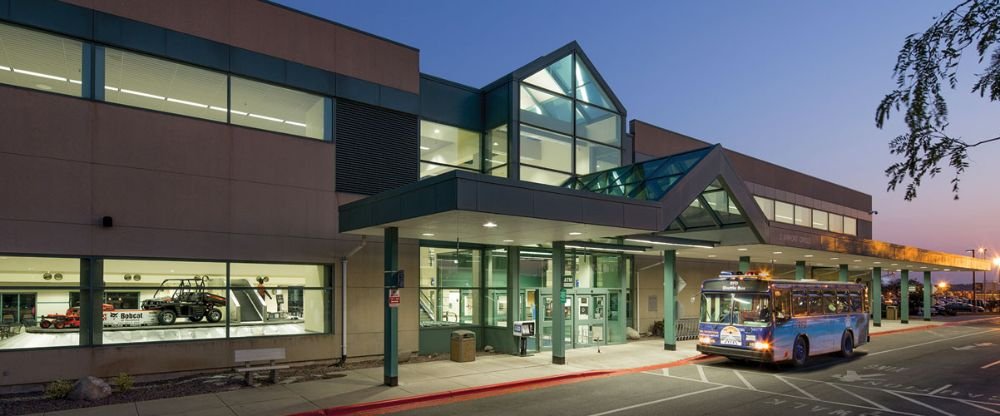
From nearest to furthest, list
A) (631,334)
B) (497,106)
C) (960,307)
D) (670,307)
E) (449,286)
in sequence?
(449,286) → (497,106) → (670,307) → (631,334) → (960,307)

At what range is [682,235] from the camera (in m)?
22.5

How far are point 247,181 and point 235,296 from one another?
296 cm

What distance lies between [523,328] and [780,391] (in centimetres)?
753

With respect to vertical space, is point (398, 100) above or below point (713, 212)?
above

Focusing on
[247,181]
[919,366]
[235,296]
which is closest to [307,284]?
[235,296]

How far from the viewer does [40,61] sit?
13.4 metres

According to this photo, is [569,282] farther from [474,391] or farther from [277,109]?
[277,109]

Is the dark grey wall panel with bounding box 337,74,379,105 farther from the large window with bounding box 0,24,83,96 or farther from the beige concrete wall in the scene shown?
the large window with bounding box 0,24,83,96

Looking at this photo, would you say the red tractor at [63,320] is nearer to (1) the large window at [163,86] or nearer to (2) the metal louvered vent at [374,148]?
(1) the large window at [163,86]

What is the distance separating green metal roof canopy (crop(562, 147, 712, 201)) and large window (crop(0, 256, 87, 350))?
13744 mm

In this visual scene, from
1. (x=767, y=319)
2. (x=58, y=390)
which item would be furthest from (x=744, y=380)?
(x=58, y=390)

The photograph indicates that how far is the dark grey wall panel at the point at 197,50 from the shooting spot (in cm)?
1497

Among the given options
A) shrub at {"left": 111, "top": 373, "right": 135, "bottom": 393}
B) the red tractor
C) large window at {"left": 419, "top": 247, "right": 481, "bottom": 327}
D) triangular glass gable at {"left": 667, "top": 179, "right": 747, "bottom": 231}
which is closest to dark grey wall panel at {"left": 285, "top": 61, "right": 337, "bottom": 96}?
large window at {"left": 419, "top": 247, "right": 481, "bottom": 327}

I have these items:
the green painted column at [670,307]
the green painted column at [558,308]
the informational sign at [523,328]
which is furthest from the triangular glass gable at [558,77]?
the informational sign at [523,328]
